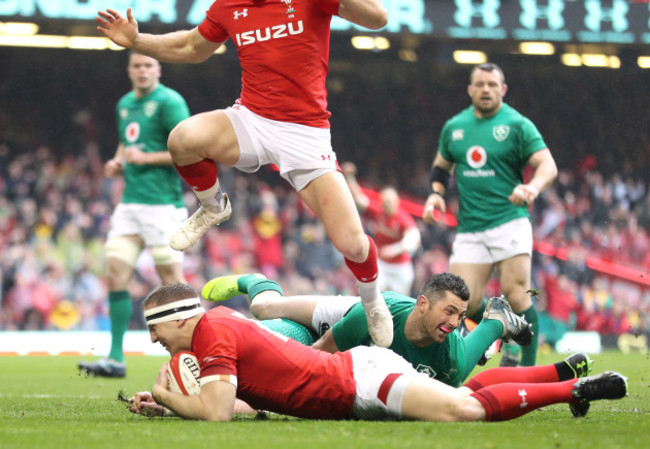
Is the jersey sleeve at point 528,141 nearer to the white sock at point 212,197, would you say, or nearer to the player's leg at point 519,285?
the player's leg at point 519,285

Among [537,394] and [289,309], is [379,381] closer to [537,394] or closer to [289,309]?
[537,394]

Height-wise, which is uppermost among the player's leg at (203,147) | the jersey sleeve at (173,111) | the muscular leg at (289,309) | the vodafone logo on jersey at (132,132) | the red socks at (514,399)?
the jersey sleeve at (173,111)

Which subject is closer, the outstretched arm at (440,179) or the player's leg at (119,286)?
the outstretched arm at (440,179)

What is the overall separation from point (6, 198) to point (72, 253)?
210cm

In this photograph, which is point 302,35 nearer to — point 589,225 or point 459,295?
point 459,295

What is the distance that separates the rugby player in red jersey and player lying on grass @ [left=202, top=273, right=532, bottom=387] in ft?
0.61

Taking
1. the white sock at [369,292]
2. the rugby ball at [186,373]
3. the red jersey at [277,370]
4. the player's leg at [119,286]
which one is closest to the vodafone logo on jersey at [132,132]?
the player's leg at [119,286]

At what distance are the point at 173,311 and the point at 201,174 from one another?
3.25 ft

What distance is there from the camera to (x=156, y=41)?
18.0 ft

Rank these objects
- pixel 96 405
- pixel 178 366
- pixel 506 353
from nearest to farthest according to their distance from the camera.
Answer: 1. pixel 178 366
2. pixel 96 405
3. pixel 506 353

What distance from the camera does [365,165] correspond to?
19984 mm

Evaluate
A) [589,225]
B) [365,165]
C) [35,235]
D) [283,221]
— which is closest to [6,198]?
[35,235]

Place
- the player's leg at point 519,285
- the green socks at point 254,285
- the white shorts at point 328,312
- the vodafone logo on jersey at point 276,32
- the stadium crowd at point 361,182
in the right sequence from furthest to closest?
the stadium crowd at point 361,182
the player's leg at point 519,285
the green socks at point 254,285
the white shorts at point 328,312
the vodafone logo on jersey at point 276,32

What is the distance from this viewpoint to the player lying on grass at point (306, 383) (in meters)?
4.45
